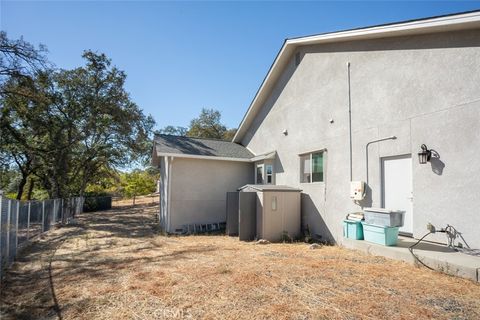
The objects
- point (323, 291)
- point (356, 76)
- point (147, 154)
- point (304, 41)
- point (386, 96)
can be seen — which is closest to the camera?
point (323, 291)

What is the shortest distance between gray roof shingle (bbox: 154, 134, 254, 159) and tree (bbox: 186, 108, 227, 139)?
19.3 meters

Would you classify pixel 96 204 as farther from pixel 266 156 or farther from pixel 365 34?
pixel 365 34

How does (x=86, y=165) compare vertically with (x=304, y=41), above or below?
below

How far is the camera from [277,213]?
31.8 ft

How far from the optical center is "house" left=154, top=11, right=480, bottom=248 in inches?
231

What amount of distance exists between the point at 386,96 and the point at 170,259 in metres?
6.98

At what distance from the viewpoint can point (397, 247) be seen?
20.8 feet

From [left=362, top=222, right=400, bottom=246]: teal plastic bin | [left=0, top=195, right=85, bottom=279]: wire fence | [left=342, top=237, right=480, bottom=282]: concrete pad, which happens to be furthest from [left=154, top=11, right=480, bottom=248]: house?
[left=0, top=195, right=85, bottom=279]: wire fence

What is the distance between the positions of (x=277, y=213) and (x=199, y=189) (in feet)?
13.3

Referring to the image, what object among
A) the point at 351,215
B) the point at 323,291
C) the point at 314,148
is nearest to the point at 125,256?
the point at 323,291

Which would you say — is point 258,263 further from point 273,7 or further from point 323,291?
point 273,7

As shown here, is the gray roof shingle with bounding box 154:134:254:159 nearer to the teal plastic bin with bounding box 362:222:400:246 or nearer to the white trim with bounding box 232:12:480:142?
the white trim with bounding box 232:12:480:142

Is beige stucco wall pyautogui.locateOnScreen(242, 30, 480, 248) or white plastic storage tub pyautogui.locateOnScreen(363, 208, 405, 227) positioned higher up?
beige stucco wall pyautogui.locateOnScreen(242, 30, 480, 248)

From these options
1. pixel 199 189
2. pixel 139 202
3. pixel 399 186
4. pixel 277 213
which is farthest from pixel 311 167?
pixel 139 202
